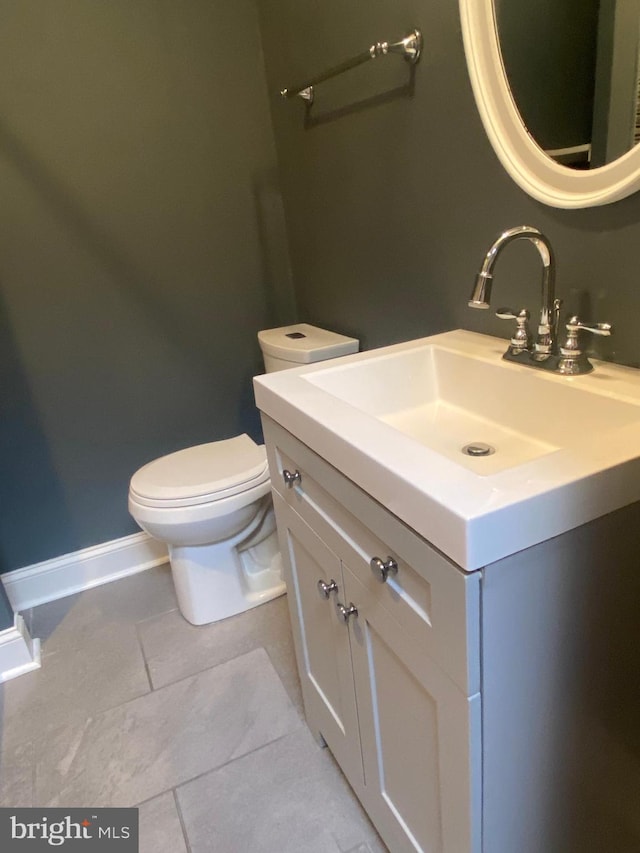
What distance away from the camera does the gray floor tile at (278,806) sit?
126 centimetres

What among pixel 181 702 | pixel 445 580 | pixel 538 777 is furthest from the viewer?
pixel 181 702

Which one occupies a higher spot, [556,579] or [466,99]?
[466,99]

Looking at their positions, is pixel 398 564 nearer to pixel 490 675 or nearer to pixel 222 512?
pixel 490 675

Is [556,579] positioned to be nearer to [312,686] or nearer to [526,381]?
[526,381]

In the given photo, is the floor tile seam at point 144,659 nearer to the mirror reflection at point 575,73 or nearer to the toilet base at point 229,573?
the toilet base at point 229,573

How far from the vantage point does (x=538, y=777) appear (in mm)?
818

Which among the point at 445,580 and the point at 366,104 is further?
the point at 366,104

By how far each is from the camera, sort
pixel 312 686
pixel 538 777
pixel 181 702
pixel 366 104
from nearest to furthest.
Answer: pixel 538 777 < pixel 312 686 < pixel 366 104 < pixel 181 702

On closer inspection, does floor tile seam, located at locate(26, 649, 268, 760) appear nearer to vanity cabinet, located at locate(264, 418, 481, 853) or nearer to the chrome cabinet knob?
vanity cabinet, located at locate(264, 418, 481, 853)

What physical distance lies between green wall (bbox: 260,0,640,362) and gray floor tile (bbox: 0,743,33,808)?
4.70ft

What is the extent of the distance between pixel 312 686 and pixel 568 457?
0.92 meters

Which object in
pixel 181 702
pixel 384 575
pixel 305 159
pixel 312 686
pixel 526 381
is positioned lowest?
pixel 181 702

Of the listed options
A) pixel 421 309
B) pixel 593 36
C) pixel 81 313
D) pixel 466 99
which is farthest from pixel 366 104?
pixel 81 313

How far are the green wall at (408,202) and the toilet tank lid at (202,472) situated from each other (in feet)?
1.68
